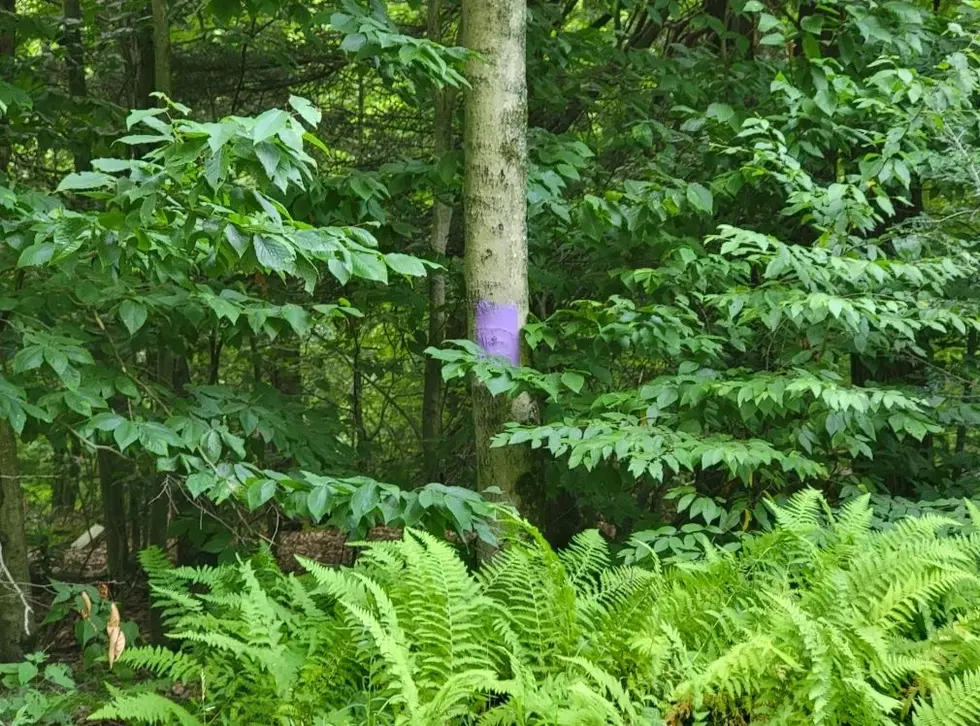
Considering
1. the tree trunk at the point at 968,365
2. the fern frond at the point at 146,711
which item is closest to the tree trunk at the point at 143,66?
the fern frond at the point at 146,711

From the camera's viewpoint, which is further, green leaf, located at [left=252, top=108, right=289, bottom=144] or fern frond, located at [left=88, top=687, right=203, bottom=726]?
fern frond, located at [left=88, top=687, right=203, bottom=726]

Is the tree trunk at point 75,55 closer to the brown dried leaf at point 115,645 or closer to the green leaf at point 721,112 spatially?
the brown dried leaf at point 115,645

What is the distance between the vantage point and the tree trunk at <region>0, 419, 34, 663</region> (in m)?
4.52

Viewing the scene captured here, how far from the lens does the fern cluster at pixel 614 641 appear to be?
91.9 inches

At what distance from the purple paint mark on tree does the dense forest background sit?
0.24 feet

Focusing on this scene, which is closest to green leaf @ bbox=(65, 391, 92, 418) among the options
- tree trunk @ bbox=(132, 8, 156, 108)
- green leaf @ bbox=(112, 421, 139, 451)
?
green leaf @ bbox=(112, 421, 139, 451)

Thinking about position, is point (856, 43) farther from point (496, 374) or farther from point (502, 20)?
point (496, 374)

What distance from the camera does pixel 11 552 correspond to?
4.85m

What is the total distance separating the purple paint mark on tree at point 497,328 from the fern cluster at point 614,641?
1.02 m

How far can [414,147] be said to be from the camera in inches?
263

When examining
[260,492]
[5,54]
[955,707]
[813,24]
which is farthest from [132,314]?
[813,24]

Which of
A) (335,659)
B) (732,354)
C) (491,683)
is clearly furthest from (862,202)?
(335,659)

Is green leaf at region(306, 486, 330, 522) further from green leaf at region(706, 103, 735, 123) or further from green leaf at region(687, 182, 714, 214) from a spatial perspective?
green leaf at region(706, 103, 735, 123)

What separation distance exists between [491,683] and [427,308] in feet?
10.7
